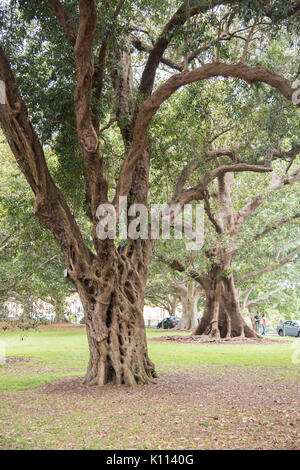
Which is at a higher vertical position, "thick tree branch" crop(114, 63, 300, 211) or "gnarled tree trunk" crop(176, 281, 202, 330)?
"thick tree branch" crop(114, 63, 300, 211)

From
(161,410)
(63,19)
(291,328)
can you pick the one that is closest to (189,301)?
(291,328)

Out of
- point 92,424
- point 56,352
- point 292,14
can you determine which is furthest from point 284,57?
point 56,352

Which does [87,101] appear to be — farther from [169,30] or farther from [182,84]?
[169,30]

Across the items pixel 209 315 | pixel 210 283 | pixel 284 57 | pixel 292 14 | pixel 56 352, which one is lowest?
pixel 56 352

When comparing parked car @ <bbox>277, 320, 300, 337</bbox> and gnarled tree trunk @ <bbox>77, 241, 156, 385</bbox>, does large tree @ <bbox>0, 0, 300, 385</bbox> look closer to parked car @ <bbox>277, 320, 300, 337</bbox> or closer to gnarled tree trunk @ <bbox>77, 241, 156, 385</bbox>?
gnarled tree trunk @ <bbox>77, 241, 156, 385</bbox>

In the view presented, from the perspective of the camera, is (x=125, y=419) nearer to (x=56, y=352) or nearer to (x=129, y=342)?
(x=129, y=342)

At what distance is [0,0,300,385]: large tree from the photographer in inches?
336

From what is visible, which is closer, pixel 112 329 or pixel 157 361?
pixel 112 329

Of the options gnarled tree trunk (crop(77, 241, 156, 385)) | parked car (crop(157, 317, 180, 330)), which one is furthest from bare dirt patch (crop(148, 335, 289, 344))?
parked car (crop(157, 317, 180, 330))

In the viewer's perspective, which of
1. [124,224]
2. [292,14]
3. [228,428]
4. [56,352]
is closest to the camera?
[228,428]

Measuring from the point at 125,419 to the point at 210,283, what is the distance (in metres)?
17.7

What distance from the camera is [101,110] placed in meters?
9.79
